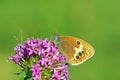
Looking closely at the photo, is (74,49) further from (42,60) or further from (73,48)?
(42,60)

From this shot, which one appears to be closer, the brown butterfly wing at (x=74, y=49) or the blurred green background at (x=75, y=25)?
the brown butterfly wing at (x=74, y=49)

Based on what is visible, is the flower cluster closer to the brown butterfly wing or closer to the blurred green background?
the brown butterfly wing

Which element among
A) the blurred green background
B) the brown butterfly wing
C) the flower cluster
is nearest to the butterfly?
the brown butterfly wing

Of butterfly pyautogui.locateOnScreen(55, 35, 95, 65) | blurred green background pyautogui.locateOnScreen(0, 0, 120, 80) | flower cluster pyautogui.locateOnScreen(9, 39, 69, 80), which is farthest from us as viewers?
blurred green background pyautogui.locateOnScreen(0, 0, 120, 80)

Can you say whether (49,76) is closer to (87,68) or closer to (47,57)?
(47,57)

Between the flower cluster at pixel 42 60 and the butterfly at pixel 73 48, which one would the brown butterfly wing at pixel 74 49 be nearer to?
the butterfly at pixel 73 48

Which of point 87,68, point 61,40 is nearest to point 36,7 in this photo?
point 87,68

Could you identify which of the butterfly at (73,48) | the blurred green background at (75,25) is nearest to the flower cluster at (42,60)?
the butterfly at (73,48)
